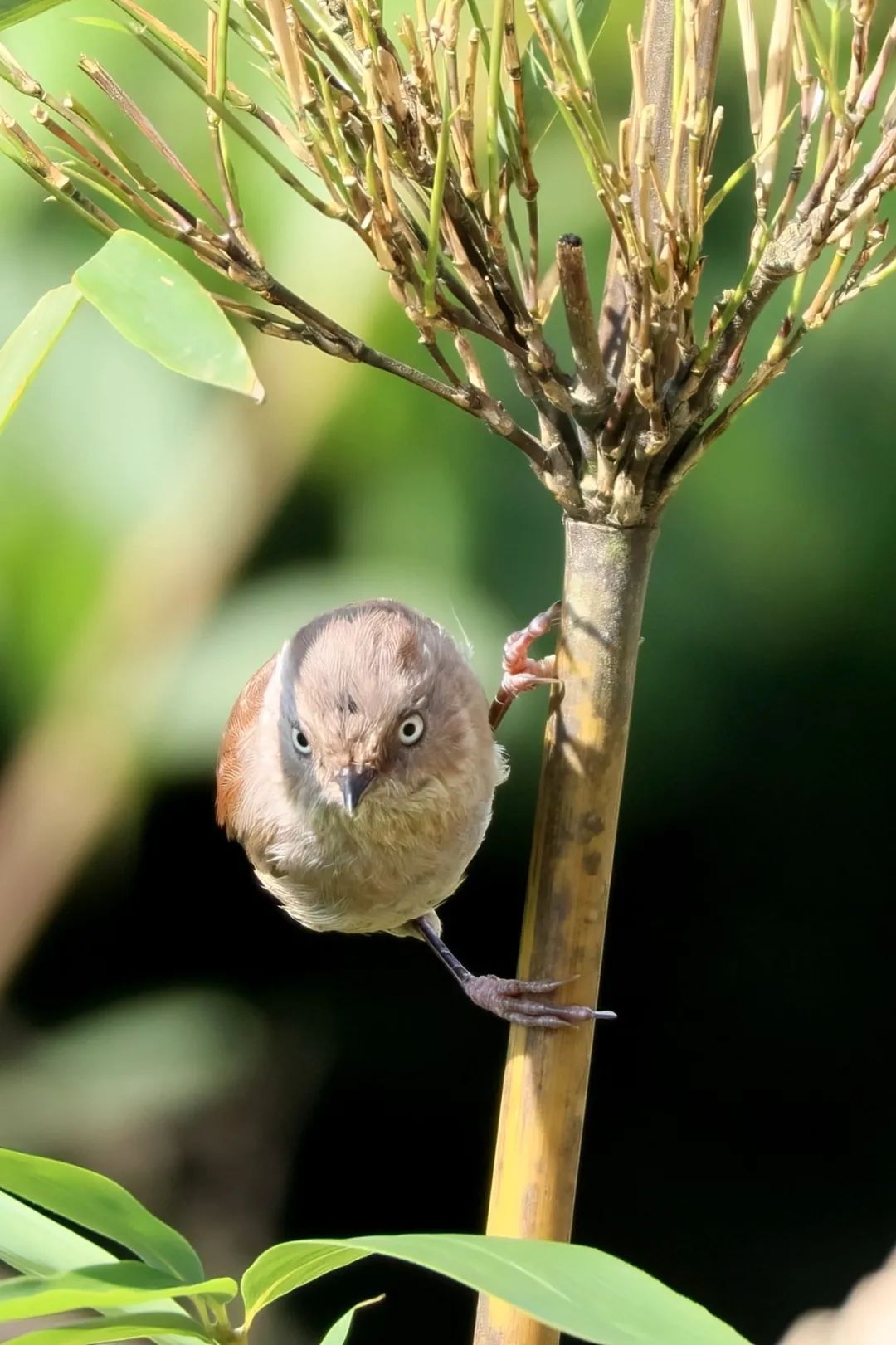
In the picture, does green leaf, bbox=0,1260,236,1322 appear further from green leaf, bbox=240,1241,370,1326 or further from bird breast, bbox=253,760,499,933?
bird breast, bbox=253,760,499,933

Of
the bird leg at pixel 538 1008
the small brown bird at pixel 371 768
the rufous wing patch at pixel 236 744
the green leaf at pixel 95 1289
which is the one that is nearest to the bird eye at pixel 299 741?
the small brown bird at pixel 371 768

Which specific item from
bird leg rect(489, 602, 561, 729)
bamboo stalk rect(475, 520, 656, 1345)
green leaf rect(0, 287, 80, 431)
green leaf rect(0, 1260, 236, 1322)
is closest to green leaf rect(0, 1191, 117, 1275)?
green leaf rect(0, 1260, 236, 1322)

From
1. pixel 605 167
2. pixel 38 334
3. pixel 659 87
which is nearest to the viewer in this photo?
pixel 38 334

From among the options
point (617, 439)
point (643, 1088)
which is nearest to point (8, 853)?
point (643, 1088)

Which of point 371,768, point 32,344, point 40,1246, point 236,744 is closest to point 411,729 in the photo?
point 371,768

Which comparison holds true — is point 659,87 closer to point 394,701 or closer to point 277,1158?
point 394,701

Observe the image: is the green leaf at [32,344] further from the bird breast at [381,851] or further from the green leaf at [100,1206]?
the bird breast at [381,851]
